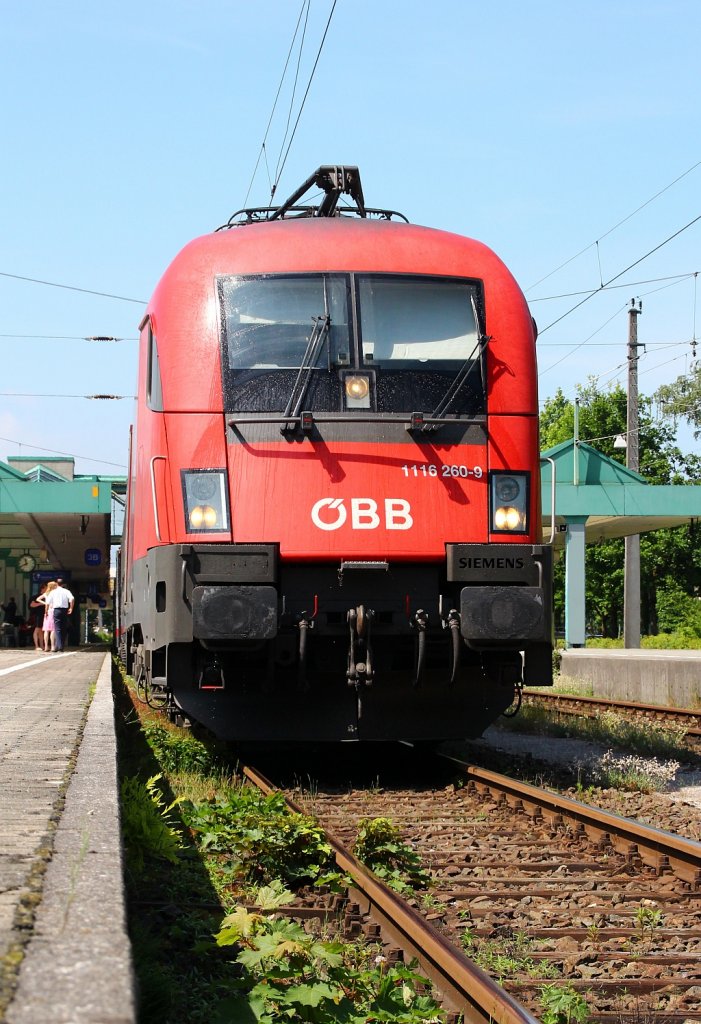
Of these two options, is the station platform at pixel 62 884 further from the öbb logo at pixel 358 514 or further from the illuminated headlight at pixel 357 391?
the illuminated headlight at pixel 357 391

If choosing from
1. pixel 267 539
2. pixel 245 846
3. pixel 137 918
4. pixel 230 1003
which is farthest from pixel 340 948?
pixel 267 539

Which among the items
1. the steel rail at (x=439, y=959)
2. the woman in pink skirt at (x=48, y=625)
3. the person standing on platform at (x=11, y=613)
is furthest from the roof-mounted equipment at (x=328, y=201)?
the person standing on platform at (x=11, y=613)

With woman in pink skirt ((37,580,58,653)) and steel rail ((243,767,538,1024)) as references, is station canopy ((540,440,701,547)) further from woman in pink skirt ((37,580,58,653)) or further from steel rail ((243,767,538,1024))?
steel rail ((243,767,538,1024))

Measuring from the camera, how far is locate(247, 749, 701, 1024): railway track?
13.3 ft

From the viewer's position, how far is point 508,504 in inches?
322

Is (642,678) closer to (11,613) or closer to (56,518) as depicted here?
(56,518)

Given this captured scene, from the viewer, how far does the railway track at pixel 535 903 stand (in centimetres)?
405

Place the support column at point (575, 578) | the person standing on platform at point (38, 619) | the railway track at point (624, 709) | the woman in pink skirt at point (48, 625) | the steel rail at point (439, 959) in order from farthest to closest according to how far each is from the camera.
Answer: the support column at point (575, 578), the person standing on platform at point (38, 619), the woman in pink skirt at point (48, 625), the railway track at point (624, 709), the steel rail at point (439, 959)

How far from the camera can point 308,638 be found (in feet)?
26.4

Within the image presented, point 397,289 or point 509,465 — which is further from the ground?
point 397,289

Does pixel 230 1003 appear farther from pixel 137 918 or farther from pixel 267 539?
pixel 267 539

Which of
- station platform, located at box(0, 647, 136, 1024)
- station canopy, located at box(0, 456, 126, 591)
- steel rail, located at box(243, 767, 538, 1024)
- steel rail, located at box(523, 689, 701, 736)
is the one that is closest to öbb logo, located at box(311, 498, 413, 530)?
station platform, located at box(0, 647, 136, 1024)

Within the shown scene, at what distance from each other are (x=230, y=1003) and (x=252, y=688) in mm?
4741

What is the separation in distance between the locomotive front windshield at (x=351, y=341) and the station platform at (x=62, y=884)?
257cm
